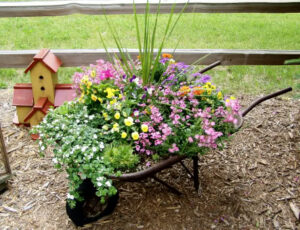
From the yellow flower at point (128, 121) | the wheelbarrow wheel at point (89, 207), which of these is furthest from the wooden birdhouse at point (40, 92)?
the yellow flower at point (128, 121)

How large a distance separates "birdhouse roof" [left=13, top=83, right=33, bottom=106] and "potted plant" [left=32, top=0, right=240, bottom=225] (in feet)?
3.01

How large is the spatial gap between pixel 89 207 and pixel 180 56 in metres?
1.63

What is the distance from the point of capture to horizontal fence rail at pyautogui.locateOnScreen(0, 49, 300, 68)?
10.2 feet

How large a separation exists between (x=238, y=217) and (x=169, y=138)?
2.62 feet

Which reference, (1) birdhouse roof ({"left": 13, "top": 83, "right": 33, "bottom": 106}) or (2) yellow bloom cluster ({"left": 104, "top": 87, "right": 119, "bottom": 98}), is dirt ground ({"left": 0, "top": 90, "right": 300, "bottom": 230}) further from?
(2) yellow bloom cluster ({"left": 104, "top": 87, "right": 119, "bottom": 98})

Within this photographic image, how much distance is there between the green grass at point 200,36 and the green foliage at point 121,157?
2.14m

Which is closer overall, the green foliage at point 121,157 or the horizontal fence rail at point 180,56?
the green foliage at point 121,157

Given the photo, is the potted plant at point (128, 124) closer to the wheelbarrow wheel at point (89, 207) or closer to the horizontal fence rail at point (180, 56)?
the wheelbarrow wheel at point (89, 207)

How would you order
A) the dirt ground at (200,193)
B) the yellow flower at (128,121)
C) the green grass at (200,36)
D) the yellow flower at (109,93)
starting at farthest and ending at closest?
the green grass at (200,36) < the dirt ground at (200,193) < the yellow flower at (109,93) < the yellow flower at (128,121)

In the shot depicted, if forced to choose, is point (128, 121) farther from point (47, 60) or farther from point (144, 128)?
point (47, 60)

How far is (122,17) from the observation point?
5.17 meters

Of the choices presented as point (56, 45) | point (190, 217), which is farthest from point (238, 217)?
point (56, 45)

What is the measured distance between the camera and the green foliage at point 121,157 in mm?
1780

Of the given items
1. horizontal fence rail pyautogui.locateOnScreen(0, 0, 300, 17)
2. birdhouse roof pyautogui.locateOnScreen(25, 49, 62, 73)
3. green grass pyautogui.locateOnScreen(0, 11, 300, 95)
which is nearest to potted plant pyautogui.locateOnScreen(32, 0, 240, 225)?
birdhouse roof pyautogui.locateOnScreen(25, 49, 62, 73)
